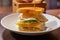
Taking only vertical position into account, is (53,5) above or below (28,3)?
below

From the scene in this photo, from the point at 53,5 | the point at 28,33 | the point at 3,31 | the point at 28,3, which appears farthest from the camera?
the point at 53,5

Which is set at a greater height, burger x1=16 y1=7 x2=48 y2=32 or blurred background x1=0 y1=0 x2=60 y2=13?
burger x1=16 y1=7 x2=48 y2=32

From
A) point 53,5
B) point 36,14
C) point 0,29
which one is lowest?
point 53,5

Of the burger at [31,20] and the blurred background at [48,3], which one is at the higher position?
the burger at [31,20]

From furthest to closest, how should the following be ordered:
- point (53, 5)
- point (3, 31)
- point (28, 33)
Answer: point (53, 5)
point (3, 31)
point (28, 33)

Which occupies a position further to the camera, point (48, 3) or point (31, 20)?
point (48, 3)

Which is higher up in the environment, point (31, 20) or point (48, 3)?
point (31, 20)

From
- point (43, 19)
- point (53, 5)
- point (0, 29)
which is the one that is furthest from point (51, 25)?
point (53, 5)

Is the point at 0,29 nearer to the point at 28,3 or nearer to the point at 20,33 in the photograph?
the point at 20,33

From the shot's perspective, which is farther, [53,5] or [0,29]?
[53,5]

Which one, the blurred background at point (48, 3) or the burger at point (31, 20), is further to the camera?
the blurred background at point (48, 3)

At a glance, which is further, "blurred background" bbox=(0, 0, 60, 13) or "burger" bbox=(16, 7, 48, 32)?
"blurred background" bbox=(0, 0, 60, 13)
